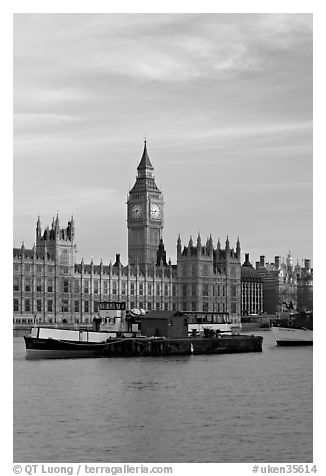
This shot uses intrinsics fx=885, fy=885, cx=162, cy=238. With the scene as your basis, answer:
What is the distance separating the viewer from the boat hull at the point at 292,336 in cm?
9731

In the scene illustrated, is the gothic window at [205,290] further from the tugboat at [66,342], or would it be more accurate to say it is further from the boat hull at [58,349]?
the boat hull at [58,349]

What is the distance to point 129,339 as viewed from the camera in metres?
74.8

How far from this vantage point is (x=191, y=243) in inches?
6924

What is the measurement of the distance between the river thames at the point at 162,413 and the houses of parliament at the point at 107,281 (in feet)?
254

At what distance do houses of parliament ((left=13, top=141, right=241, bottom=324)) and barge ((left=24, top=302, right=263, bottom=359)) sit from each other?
49320mm

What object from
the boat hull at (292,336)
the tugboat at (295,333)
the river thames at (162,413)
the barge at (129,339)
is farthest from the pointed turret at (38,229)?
the river thames at (162,413)

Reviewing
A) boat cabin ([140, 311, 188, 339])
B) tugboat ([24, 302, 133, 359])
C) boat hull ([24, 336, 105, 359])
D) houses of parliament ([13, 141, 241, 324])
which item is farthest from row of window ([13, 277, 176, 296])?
boat hull ([24, 336, 105, 359])

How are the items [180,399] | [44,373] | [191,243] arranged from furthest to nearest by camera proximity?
[191,243] → [44,373] → [180,399]

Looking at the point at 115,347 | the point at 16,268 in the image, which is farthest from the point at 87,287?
the point at 115,347

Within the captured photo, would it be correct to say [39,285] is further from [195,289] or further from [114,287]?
[195,289]

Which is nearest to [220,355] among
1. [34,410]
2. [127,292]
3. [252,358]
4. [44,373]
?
[252,358]
